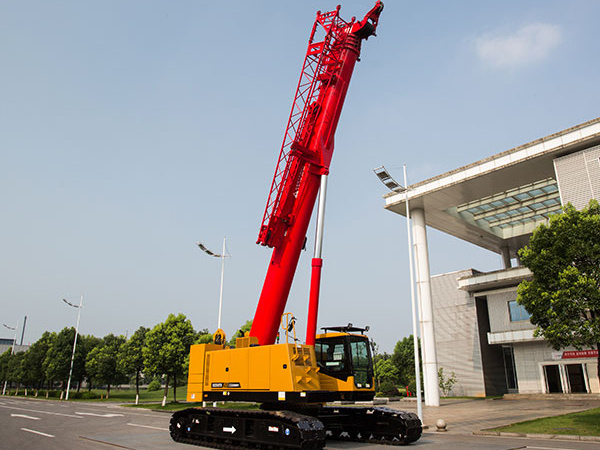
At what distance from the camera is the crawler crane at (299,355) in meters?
10.8

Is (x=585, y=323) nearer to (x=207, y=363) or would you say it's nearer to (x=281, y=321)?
(x=281, y=321)

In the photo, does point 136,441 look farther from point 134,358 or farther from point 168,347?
point 134,358

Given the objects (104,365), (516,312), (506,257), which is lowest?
(104,365)

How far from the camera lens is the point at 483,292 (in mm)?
45156

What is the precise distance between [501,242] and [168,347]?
3731 cm

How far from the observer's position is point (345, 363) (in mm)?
11758

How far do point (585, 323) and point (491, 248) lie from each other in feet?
119

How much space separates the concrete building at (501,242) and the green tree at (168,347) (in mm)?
20421

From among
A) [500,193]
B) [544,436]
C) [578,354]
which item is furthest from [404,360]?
[544,436]

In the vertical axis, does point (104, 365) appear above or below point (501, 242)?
below

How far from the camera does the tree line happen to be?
119 ft

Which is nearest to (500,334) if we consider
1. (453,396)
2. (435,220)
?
(453,396)

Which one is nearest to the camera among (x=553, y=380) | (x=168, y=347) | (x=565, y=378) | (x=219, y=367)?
(x=219, y=367)

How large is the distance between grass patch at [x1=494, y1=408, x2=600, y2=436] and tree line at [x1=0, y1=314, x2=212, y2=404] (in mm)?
27218
